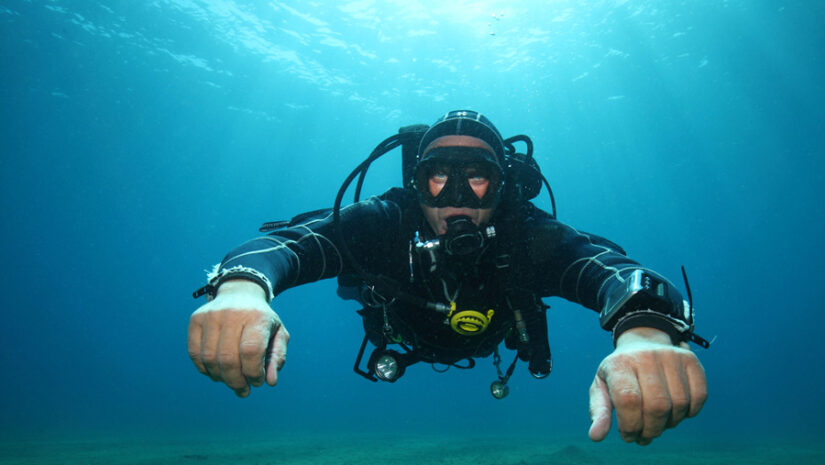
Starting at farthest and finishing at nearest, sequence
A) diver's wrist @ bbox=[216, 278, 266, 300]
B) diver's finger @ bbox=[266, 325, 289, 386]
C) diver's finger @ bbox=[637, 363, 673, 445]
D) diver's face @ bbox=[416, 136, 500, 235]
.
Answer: diver's face @ bbox=[416, 136, 500, 235] < diver's wrist @ bbox=[216, 278, 266, 300] < diver's finger @ bbox=[266, 325, 289, 386] < diver's finger @ bbox=[637, 363, 673, 445]

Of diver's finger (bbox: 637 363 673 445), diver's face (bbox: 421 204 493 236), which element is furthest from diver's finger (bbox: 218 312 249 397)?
diver's face (bbox: 421 204 493 236)

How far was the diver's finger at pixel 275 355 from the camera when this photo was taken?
1534 mm

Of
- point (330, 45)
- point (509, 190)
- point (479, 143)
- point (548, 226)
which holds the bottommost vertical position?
point (548, 226)

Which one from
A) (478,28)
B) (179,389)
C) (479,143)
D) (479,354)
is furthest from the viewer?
(179,389)

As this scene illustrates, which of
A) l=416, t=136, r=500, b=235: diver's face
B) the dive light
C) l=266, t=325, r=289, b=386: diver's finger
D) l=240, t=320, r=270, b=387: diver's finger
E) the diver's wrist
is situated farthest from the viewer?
the dive light

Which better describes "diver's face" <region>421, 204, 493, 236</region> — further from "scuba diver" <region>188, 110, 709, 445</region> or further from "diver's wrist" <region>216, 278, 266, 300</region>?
"diver's wrist" <region>216, 278, 266, 300</region>

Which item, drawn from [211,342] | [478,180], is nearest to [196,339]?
[211,342]

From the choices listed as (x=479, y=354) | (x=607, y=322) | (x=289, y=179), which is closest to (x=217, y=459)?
(x=479, y=354)

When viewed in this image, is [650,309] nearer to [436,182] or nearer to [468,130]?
[436,182]

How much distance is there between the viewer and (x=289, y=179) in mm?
62719

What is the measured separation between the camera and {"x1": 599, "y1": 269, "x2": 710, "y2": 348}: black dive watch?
5.25ft

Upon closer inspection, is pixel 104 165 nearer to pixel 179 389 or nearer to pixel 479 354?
pixel 179 389

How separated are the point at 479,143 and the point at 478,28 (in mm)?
21335

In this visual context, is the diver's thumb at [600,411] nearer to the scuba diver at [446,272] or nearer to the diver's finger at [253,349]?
the scuba diver at [446,272]
